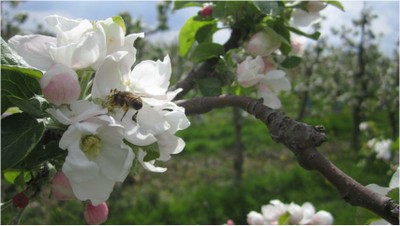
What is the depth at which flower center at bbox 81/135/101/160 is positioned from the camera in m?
0.79

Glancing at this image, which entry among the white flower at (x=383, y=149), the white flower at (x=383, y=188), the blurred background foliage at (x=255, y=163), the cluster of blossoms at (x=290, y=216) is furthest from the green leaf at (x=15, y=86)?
the white flower at (x=383, y=149)

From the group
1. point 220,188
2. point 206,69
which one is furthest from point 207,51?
point 220,188

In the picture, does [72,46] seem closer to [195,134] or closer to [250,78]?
[250,78]

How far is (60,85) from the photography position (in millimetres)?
777

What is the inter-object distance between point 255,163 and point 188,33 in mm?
5960

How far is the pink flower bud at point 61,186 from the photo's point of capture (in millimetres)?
861

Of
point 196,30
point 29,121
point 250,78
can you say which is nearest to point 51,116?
point 29,121

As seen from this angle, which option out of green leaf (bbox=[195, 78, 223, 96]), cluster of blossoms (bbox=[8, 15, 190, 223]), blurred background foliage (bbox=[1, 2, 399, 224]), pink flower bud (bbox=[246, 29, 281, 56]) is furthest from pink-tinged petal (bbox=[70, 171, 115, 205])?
blurred background foliage (bbox=[1, 2, 399, 224])

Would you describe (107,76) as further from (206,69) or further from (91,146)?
(206,69)

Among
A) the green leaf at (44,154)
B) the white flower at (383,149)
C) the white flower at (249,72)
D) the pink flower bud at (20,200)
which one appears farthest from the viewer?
the white flower at (383,149)

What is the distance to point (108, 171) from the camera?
2.64 ft

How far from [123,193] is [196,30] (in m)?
4.62

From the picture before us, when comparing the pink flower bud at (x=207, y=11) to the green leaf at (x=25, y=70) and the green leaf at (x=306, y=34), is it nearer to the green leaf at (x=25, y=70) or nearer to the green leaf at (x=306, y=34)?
the green leaf at (x=306, y=34)

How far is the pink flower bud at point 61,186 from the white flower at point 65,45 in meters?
0.18
